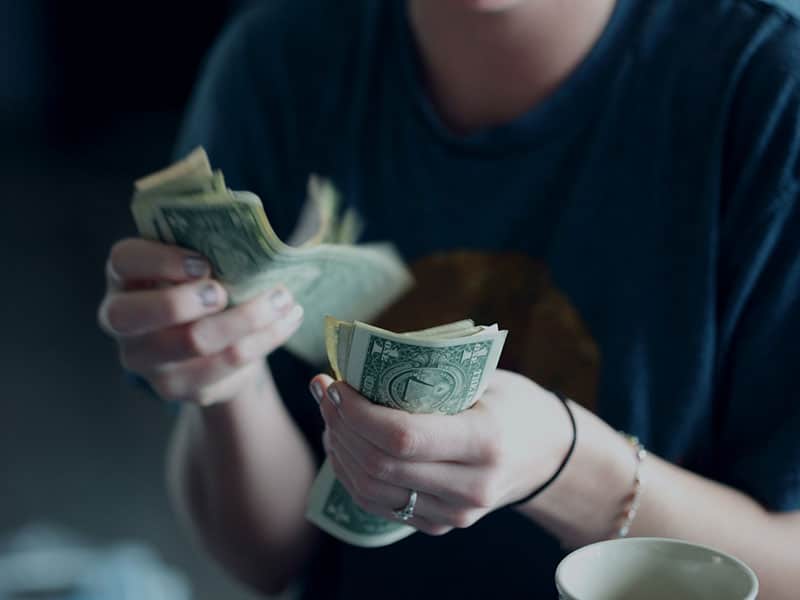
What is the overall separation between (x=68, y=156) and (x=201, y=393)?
315 centimetres

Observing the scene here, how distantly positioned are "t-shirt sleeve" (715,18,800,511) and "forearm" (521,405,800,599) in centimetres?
2

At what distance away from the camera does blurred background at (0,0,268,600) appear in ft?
6.93

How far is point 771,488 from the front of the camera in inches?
27.4

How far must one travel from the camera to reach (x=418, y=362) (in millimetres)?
525

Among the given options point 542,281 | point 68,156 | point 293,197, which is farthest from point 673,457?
point 68,156

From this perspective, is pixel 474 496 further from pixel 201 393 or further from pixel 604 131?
pixel 604 131

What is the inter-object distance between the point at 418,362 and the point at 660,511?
0.24 metres

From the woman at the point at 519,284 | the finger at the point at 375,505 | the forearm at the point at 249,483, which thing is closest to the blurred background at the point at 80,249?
the forearm at the point at 249,483

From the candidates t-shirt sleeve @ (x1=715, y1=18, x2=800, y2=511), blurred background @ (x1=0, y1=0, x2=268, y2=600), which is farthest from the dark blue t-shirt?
blurred background @ (x1=0, y1=0, x2=268, y2=600)

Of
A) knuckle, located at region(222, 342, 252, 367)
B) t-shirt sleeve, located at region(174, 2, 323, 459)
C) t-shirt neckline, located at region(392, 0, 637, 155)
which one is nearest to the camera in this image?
knuckle, located at region(222, 342, 252, 367)

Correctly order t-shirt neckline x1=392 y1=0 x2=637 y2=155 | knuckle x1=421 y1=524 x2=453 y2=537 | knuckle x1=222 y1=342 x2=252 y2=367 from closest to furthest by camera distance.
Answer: knuckle x1=421 y1=524 x2=453 y2=537, knuckle x1=222 y1=342 x2=252 y2=367, t-shirt neckline x1=392 y1=0 x2=637 y2=155

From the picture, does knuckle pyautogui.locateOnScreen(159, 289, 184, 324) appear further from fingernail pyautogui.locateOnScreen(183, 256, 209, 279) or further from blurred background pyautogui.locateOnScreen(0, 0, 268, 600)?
blurred background pyautogui.locateOnScreen(0, 0, 268, 600)

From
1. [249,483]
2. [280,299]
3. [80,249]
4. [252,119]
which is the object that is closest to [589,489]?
[280,299]

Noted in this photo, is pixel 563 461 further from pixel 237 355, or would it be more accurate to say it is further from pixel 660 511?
pixel 237 355
